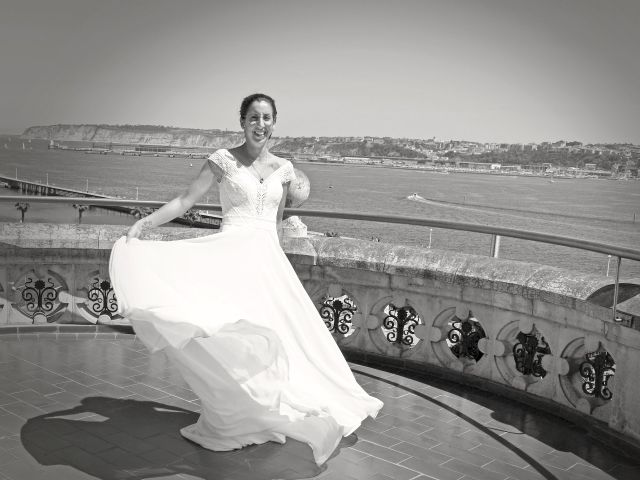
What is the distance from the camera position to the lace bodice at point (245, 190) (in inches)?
187

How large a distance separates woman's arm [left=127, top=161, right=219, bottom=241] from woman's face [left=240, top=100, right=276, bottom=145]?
0.31 metres

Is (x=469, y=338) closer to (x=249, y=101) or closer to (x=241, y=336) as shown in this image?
(x=241, y=336)

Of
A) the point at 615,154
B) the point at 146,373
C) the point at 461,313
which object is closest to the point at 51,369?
the point at 146,373

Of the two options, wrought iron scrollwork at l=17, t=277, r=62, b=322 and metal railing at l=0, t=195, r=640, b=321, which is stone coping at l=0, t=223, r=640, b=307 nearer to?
metal railing at l=0, t=195, r=640, b=321

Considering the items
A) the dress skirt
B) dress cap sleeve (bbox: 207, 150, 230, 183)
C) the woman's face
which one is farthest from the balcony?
the woman's face

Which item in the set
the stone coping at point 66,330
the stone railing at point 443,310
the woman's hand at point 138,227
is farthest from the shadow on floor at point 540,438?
the stone coping at point 66,330

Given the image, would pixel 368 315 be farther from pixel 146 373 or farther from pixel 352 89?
pixel 352 89

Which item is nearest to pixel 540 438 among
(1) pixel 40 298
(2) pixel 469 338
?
(2) pixel 469 338

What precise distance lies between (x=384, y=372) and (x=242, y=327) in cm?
228

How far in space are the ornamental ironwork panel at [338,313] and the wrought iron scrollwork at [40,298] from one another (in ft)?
8.09

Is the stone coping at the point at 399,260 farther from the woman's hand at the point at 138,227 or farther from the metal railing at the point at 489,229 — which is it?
the woman's hand at the point at 138,227

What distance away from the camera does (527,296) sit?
17.6ft

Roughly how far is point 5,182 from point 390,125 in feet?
282

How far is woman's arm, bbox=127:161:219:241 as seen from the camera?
15.2ft
